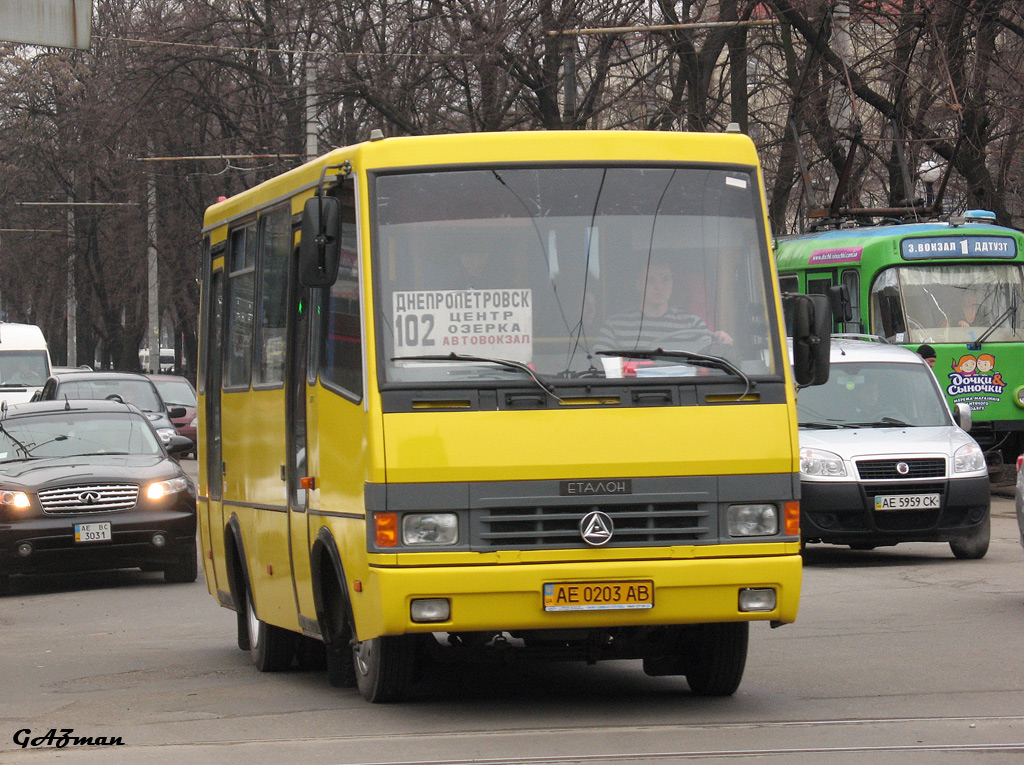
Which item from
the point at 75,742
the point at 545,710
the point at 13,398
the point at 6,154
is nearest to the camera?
the point at 75,742

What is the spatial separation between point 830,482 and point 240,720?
7.37 metres

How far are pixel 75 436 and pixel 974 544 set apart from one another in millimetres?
8137

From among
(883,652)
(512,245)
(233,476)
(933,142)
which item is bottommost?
(883,652)

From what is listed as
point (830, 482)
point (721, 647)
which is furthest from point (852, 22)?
point (721, 647)

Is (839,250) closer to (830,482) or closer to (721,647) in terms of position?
(830,482)

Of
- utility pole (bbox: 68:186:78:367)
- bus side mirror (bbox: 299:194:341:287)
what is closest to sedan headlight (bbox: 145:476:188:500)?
bus side mirror (bbox: 299:194:341:287)

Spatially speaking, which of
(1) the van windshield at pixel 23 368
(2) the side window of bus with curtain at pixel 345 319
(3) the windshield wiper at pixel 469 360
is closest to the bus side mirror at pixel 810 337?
(3) the windshield wiper at pixel 469 360

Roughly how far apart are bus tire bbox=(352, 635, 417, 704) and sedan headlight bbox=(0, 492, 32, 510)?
7504mm

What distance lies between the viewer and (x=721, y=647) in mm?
8461

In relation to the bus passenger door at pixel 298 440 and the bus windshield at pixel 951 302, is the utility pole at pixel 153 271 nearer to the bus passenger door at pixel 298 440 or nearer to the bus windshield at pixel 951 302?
the bus windshield at pixel 951 302

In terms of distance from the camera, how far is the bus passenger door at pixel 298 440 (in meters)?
8.91

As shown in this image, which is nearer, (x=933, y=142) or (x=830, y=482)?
(x=830, y=482)

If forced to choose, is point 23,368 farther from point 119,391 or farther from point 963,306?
point 963,306

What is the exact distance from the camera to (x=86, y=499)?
15391 millimetres
